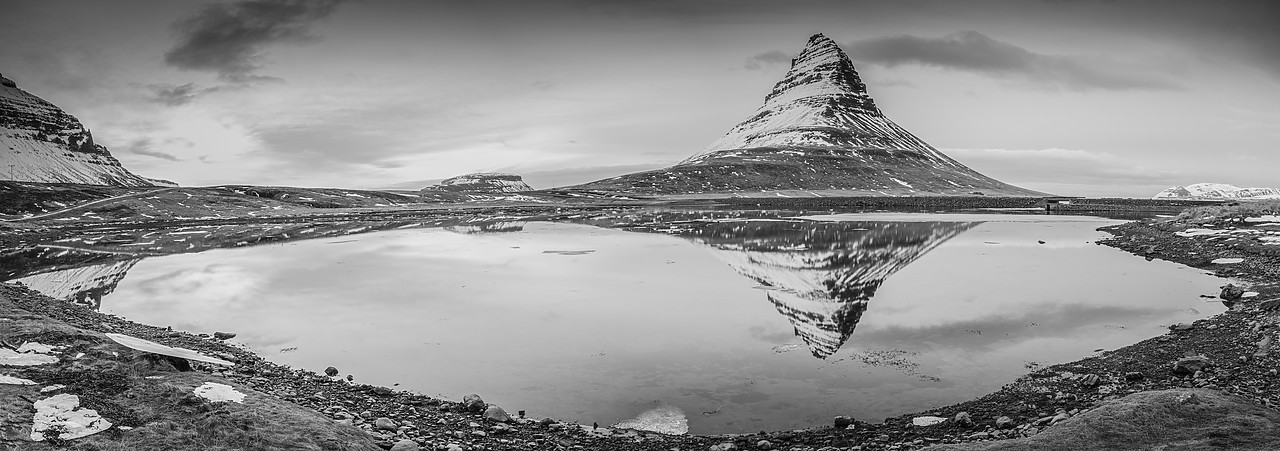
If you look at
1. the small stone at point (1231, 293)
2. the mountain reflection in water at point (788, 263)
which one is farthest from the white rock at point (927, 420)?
the small stone at point (1231, 293)

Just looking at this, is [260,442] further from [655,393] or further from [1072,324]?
[1072,324]

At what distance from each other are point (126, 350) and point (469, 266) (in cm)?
2699

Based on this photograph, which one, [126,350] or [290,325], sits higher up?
[126,350]

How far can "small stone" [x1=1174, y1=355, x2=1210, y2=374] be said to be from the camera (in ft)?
45.5

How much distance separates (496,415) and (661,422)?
128 inches

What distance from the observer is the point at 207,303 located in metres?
26.8

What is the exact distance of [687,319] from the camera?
2292cm

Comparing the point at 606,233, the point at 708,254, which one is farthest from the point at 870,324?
the point at 606,233

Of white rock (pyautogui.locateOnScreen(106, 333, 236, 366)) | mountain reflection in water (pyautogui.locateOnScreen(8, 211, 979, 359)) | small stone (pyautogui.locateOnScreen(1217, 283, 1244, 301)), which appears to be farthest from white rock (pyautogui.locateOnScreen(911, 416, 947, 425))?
small stone (pyautogui.locateOnScreen(1217, 283, 1244, 301))

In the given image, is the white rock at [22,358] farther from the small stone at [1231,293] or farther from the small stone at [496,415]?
the small stone at [1231,293]

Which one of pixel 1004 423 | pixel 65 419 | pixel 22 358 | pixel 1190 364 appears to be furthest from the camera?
pixel 1190 364

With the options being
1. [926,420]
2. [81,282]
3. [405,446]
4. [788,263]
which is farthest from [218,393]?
[788,263]

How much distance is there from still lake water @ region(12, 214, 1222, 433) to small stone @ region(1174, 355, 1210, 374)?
2780 millimetres

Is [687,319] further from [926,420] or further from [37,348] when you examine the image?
[37,348]
